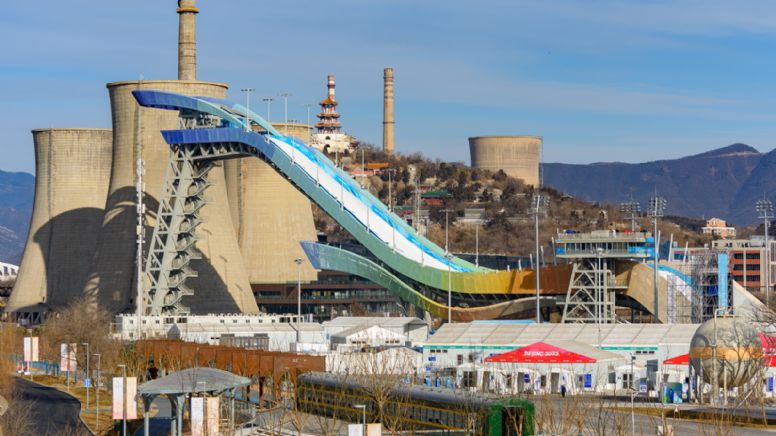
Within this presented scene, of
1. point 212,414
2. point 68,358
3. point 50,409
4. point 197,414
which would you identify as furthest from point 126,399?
point 68,358

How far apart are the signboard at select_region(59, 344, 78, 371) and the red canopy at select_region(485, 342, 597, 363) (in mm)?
22737

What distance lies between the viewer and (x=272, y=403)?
62.5 metres

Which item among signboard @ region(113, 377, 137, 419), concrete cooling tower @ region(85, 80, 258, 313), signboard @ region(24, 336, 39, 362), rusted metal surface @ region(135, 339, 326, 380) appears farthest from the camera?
concrete cooling tower @ region(85, 80, 258, 313)

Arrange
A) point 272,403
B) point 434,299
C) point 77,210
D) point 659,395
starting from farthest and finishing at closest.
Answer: point 77,210 < point 434,299 < point 659,395 < point 272,403

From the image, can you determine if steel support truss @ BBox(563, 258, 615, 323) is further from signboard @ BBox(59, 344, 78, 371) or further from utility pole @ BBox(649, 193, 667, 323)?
signboard @ BBox(59, 344, 78, 371)

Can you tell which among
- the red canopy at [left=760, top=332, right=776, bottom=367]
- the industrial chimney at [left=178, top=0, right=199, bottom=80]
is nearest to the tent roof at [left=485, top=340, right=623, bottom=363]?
the red canopy at [left=760, top=332, right=776, bottom=367]

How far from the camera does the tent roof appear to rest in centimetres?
7256

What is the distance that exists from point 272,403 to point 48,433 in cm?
998

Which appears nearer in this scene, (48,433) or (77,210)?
(48,433)

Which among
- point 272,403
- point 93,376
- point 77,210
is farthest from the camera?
point 77,210

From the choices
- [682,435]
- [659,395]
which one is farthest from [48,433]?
[659,395]

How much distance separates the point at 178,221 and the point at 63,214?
18.5m

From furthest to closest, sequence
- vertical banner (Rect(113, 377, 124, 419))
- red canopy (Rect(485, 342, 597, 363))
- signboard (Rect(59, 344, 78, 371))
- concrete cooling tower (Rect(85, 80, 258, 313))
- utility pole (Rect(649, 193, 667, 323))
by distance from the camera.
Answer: concrete cooling tower (Rect(85, 80, 258, 313)) < utility pole (Rect(649, 193, 667, 323)) < signboard (Rect(59, 344, 78, 371)) < red canopy (Rect(485, 342, 597, 363)) < vertical banner (Rect(113, 377, 124, 419))

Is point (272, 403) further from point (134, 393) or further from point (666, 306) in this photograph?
point (666, 306)
